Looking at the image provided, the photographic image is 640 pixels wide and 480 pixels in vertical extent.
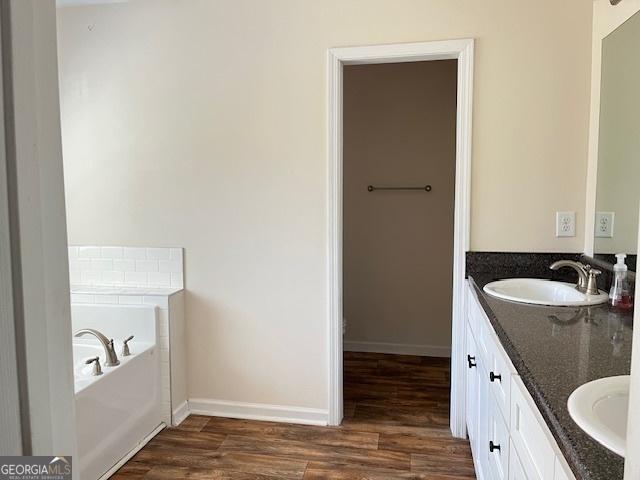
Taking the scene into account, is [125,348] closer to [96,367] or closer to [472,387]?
[96,367]

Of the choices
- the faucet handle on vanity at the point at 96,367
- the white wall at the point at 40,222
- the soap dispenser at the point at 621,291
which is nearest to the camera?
the white wall at the point at 40,222

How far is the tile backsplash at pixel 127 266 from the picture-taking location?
2.90m

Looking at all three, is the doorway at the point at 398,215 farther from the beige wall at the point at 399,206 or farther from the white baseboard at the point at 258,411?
the white baseboard at the point at 258,411

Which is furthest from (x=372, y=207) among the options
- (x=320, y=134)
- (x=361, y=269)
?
(x=320, y=134)

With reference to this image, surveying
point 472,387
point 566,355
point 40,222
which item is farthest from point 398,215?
point 40,222

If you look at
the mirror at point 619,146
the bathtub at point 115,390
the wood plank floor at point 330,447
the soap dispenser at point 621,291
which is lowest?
the wood plank floor at point 330,447

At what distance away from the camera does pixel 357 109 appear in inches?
153

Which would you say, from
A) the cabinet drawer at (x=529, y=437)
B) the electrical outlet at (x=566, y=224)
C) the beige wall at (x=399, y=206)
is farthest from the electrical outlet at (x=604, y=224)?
the beige wall at (x=399, y=206)

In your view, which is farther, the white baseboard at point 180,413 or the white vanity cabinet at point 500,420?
the white baseboard at point 180,413

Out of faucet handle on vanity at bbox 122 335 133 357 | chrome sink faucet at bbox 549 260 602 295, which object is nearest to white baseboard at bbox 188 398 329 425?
faucet handle on vanity at bbox 122 335 133 357

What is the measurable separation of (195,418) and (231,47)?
2126 millimetres

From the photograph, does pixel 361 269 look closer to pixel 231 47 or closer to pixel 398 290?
pixel 398 290

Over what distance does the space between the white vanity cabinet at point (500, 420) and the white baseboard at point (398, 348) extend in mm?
1451

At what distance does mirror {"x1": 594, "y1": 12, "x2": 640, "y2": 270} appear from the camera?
195 centimetres
